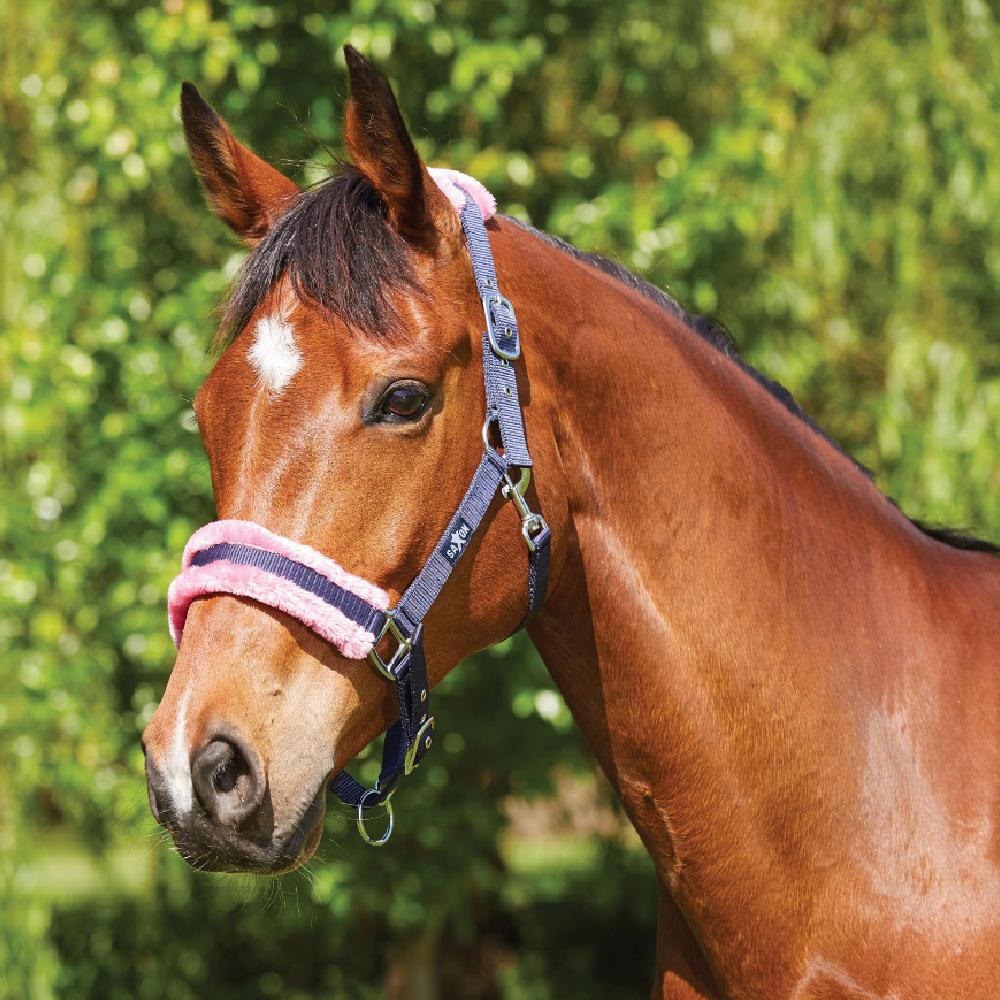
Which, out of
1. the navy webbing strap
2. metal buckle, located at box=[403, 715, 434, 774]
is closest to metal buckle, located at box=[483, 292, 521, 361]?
the navy webbing strap

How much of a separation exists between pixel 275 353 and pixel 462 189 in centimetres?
49

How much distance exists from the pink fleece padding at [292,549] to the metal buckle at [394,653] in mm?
29

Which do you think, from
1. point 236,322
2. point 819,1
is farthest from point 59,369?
point 819,1

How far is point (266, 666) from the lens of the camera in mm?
1728

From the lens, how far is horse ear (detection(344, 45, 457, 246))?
1815 millimetres

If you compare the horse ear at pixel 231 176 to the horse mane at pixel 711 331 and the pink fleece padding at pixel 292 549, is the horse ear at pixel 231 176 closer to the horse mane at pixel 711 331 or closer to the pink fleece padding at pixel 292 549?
the horse mane at pixel 711 331

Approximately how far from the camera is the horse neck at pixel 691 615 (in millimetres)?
2000

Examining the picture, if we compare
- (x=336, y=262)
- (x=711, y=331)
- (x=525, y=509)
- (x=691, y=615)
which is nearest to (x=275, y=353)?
(x=336, y=262)

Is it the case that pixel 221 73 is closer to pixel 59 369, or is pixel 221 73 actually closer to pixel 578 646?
pixel 59 369

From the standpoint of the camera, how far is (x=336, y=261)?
188 cm

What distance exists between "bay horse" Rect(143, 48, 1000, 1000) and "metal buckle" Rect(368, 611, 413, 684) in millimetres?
30

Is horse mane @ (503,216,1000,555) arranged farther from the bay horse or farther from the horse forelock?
the horse forelock

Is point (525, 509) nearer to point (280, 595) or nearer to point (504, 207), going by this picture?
point (280, 595)

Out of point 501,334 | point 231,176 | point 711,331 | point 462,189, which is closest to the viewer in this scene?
point 501,334
